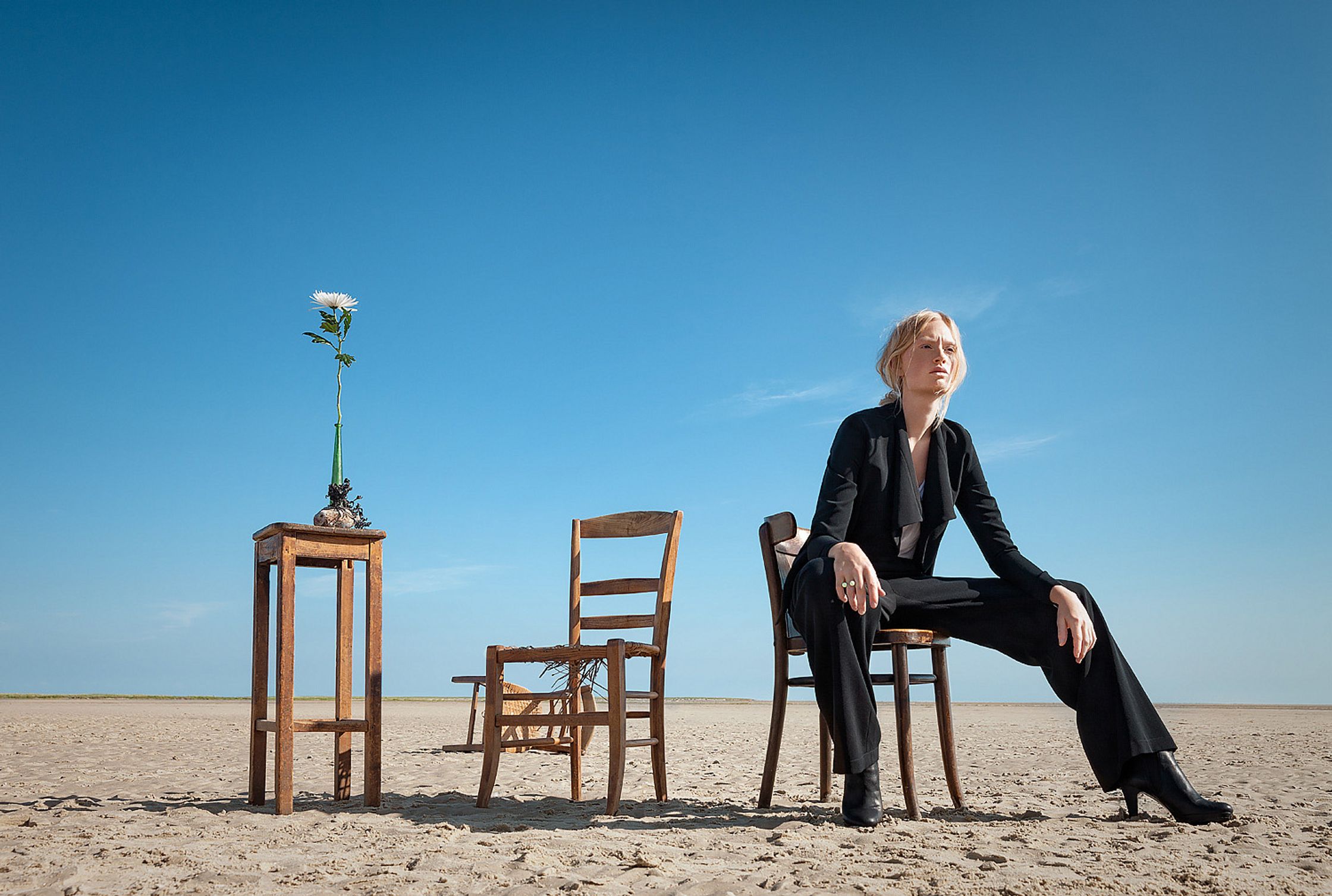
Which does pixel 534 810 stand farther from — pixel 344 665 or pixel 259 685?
pixel 259 685

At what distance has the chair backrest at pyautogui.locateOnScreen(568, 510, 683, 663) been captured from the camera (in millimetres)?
4844

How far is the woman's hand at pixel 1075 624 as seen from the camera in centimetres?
370

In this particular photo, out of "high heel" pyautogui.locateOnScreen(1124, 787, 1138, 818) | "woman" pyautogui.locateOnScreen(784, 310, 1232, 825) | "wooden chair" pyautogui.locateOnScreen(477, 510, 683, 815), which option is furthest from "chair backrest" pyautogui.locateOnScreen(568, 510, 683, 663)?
"high heel" pyautogui.locateOnScreen(1124, 787, 1138, 818)

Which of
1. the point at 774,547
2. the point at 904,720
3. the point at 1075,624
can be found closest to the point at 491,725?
the point at 774,547

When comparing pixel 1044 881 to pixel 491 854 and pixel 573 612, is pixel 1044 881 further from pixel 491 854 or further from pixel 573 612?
pixel 573 612

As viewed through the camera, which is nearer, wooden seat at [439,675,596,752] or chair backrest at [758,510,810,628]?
chair backrest at [758,510,810,628]

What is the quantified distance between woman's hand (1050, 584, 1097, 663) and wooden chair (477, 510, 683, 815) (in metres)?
1.73

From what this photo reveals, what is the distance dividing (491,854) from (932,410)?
247cm

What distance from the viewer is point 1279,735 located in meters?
10.5

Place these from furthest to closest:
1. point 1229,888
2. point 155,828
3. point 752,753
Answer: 1. point 752,753
2. point 155,828
3. point 1229,888

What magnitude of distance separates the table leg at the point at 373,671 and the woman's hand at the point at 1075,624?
291 cm

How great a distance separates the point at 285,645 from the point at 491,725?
0.98 metres

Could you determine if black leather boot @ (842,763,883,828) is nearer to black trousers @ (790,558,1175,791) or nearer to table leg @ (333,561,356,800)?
black trousers @ (790,558,1175,791)

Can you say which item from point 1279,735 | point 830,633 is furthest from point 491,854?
point 1279,735
